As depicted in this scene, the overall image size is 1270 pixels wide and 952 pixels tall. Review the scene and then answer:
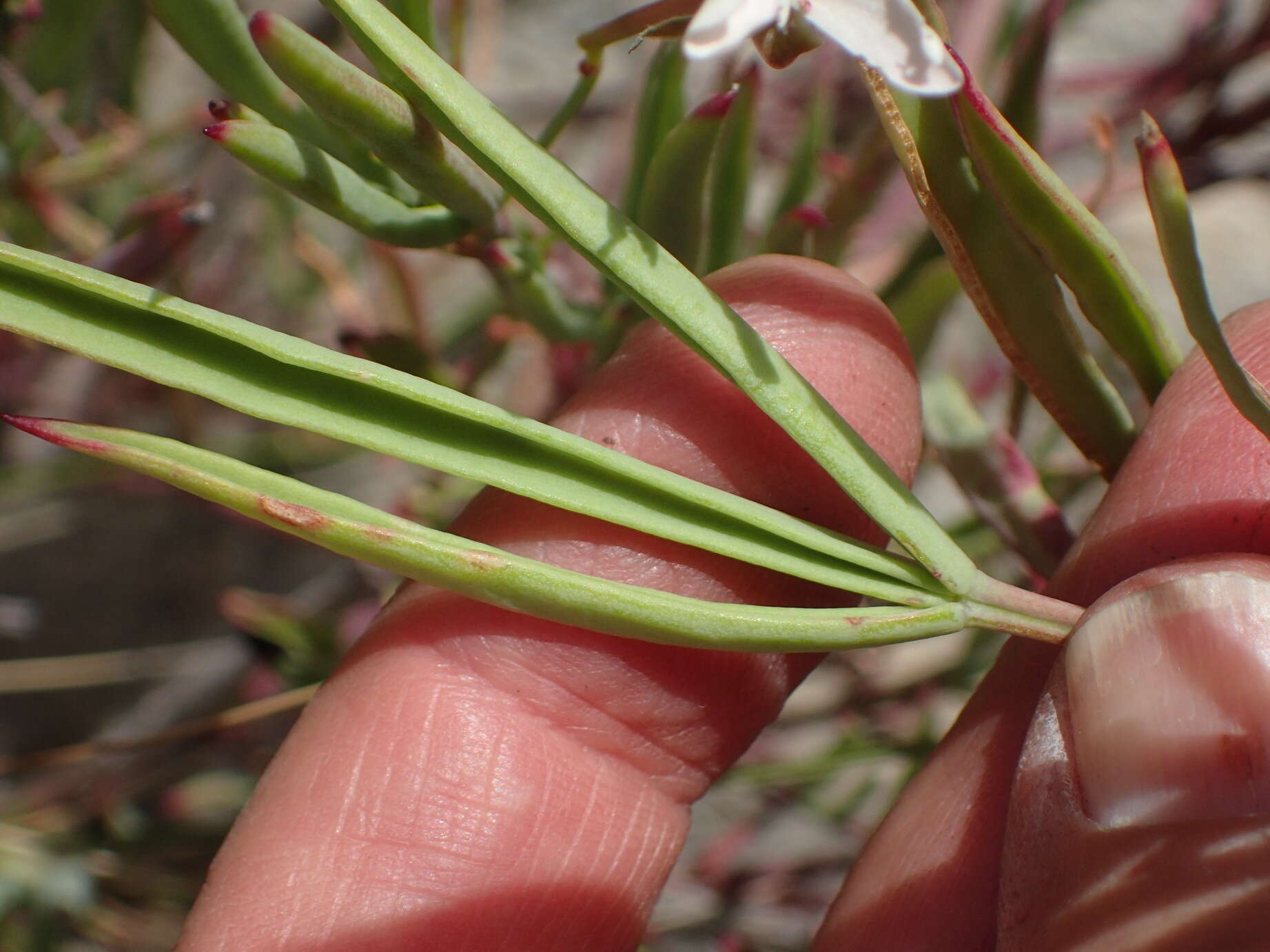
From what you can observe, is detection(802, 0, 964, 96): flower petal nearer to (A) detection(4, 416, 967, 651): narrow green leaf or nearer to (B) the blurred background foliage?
(B) the blurred background foliage

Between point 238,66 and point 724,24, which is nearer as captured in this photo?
point 724,24

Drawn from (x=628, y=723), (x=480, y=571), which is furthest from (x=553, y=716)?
(x=480, y=571)

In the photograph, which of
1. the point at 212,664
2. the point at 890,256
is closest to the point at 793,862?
the point at 890,256

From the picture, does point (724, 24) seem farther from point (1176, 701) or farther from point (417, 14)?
point (1176, 701)

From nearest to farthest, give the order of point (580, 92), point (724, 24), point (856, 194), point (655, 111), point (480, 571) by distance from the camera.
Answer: point (724, 24), point (480, 571), point (580, 92), point (655, 111), point (856, 194)

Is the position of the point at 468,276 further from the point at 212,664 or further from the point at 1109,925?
the point at 1109,925

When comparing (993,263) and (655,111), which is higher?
(655,111)

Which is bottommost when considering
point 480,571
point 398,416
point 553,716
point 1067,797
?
point 1067,797

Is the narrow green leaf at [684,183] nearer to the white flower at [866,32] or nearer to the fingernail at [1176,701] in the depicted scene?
the white flower at [866,32]
